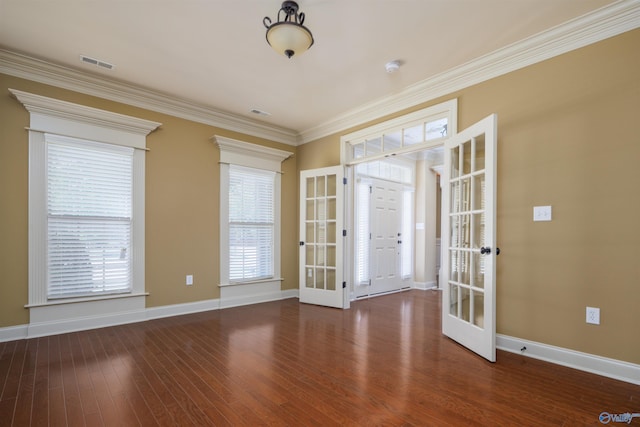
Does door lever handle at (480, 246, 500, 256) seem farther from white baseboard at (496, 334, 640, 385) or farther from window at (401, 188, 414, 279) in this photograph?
window at (401, 188, 414, 279)

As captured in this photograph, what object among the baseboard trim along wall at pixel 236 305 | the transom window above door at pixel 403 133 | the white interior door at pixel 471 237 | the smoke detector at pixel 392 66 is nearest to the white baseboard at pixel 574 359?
the baseboard trim along wall at pixel 236 305

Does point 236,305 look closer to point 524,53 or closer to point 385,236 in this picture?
point 385,236

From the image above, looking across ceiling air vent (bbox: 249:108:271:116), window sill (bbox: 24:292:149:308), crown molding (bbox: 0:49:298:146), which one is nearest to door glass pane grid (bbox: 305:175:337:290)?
ceiling air vent (bbox: 249:108:271:116)

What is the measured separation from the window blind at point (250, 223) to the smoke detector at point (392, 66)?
2.65 m

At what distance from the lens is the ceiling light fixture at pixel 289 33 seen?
2.30 m

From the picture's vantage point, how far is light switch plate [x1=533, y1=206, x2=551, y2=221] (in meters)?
2.78

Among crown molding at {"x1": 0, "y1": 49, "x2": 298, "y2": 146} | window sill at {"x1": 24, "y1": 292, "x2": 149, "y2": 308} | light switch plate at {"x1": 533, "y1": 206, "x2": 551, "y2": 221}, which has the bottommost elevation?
window sill at {"x1": 24, "y1": 292, "x2": 149, "y2": 308}

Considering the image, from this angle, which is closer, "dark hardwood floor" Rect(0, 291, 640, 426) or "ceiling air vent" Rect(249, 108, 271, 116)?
"dark hardwood floor" Rect(0, 291, 640, 426)

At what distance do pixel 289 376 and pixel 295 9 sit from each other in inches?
115

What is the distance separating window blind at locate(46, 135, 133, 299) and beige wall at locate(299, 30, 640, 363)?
4320 mm

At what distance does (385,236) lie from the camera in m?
5.97

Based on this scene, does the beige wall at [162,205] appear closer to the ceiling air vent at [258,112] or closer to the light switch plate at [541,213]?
the ceiling air vent at [258,112]

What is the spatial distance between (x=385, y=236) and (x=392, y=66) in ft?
11.1

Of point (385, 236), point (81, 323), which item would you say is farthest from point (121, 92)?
point (385, 236)
